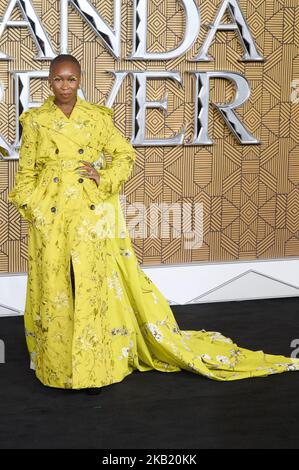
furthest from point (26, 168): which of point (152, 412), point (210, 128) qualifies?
point (210, 128)

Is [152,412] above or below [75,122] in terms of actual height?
below

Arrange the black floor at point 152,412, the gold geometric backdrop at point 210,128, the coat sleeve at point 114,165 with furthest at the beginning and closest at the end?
1. the gold geometric backdrop at point 210,128
2. the coat sleeve at point 114,165
3. the black floor at point 152,412

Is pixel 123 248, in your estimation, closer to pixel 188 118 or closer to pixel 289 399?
pixel 289 399

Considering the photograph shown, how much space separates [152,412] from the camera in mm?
3982

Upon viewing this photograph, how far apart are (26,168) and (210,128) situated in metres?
1.81

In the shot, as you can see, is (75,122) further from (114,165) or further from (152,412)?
(152,412)

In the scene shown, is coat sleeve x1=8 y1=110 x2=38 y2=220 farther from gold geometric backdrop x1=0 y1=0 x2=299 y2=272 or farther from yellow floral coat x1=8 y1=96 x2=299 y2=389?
gold geometric backdrop x1=0 y1=0 x2=299 y2=272

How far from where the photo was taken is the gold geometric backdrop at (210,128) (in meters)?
5.24

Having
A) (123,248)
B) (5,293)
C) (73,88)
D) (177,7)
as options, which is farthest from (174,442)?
(177,7)

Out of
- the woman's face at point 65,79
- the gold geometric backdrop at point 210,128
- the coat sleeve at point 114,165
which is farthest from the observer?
the gold geometric backdrop at point 210,128

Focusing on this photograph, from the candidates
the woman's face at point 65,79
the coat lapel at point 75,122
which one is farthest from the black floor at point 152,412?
the woman's face at point 65,79

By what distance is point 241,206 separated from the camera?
19.1 feet

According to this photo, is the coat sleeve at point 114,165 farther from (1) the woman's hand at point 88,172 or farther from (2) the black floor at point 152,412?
(2) the black floor at point 152,412

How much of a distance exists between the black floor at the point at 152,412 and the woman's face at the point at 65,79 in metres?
1.35
